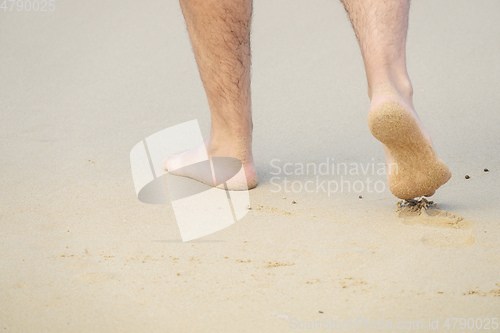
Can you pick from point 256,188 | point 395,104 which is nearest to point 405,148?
point 395,104

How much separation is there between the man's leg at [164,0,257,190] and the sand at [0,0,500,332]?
14 centimetres

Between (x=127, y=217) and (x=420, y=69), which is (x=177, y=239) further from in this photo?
(x=420, y=69)

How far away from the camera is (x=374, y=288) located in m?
1.11

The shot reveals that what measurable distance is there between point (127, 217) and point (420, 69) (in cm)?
158

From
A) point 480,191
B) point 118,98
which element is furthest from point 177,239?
point 118,98

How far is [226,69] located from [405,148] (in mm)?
550

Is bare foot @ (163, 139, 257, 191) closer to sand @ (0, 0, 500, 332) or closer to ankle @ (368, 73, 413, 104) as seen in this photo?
sand @ (0, 0, 500, 332)

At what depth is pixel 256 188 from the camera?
174cm

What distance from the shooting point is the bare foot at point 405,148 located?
125 cm

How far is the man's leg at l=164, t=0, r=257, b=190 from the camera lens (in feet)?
5.25

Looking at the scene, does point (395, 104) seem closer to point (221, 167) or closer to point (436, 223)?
point (436, 223)

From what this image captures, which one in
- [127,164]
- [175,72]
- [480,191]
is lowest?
[480,191]

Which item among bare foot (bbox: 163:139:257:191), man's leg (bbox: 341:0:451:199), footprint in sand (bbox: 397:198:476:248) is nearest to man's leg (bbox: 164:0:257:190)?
bare foot (bbox: 163:139:257:191)

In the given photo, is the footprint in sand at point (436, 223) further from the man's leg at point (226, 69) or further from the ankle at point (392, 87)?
the man's leg at point (226, 69)
